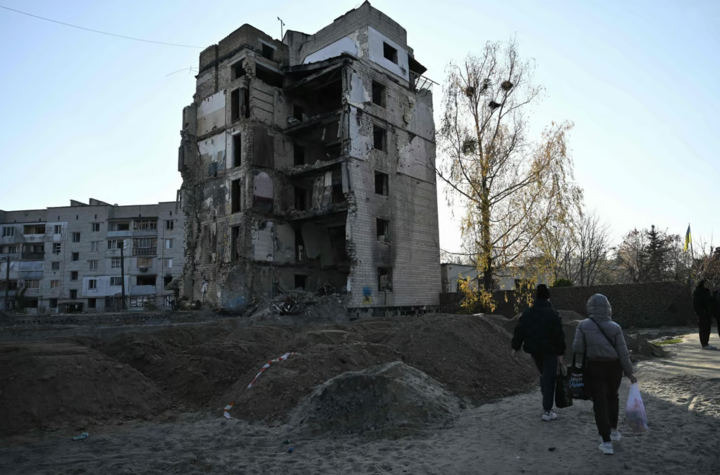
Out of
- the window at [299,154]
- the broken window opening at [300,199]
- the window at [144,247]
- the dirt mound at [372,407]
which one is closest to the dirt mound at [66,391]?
the dirt mound at [372,407]

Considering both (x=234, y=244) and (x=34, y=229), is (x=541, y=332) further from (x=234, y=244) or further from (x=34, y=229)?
(x=34, y=229)

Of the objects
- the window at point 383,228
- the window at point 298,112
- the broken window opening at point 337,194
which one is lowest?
the window at point 383,228

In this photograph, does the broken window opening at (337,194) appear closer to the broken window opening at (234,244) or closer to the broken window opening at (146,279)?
the broken window opening at (234,244)

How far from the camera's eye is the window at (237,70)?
92.1 ft

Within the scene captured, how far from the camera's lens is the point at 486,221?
18.5 m

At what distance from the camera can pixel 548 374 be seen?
229 inches

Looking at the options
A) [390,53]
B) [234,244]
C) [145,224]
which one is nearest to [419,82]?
[390,53]

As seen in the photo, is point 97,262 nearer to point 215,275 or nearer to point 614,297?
point 215,275

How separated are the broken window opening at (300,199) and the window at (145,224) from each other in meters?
29.0

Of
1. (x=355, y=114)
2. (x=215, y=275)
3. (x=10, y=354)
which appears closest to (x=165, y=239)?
(x=215, y=275)

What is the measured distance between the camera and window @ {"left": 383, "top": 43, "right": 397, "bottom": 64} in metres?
28.9

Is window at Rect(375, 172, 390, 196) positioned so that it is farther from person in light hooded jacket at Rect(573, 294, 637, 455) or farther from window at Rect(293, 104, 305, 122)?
person in light hooded jacket at Rect(573, 294, 637, 455)

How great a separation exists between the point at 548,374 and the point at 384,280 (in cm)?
2036

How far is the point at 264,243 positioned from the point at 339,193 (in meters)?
5.53
